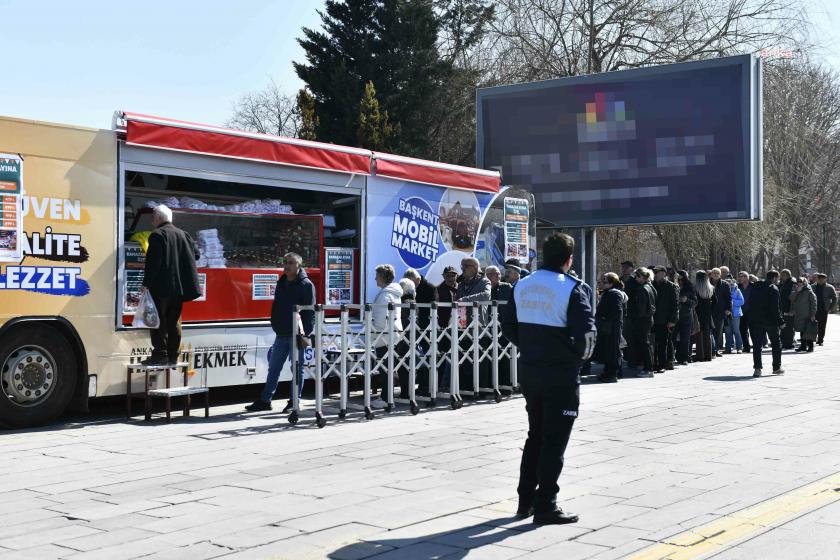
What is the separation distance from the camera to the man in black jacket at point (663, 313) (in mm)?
17188

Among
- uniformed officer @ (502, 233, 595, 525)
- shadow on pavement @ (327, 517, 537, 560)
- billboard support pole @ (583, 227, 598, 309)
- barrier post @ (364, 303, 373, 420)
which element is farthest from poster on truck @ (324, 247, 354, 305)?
billboard support pole @ (583, 227, 598, 309)

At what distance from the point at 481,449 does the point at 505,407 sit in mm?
3177

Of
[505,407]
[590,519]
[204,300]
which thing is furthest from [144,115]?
[590,519]

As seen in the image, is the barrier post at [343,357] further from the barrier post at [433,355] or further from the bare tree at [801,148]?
the bare tree at [801,148]

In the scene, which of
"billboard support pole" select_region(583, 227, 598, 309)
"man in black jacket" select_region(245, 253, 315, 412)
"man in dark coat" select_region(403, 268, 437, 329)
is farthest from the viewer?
"billboard support pole" select_region(583, 227, 598, 309)

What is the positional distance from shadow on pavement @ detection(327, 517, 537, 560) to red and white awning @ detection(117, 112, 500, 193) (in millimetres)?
6203

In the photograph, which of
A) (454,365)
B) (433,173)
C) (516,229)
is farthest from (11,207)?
(516,229)

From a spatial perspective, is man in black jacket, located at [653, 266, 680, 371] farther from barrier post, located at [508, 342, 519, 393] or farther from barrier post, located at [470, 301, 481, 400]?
barrier post, located at [470, 301, 481, 400]

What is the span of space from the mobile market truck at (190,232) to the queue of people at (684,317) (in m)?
2.69

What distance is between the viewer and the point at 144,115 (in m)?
10.6

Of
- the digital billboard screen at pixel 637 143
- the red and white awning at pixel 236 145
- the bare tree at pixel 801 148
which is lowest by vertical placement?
the red and white awning at pixel 236 145

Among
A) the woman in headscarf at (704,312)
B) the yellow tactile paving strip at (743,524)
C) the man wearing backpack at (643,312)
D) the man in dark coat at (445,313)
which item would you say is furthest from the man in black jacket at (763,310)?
the yellow tactile paving strip at (743,524)

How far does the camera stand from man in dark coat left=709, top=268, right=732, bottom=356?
67.5ft

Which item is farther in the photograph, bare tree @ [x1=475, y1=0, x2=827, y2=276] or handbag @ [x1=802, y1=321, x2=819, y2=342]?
bare tree @ [x1=475, y1=0, x2=827, y2=276]
